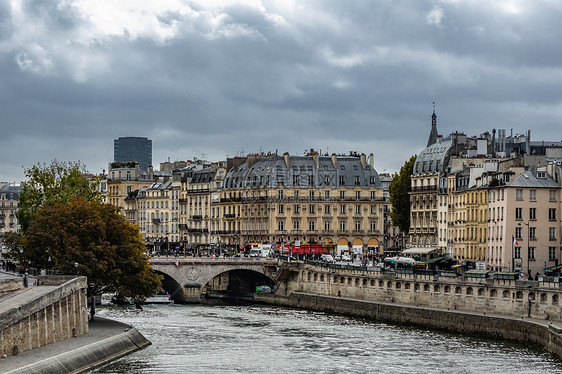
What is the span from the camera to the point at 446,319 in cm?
8688

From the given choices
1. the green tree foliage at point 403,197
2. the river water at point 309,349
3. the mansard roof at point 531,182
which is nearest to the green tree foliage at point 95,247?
the river water at point 309,349

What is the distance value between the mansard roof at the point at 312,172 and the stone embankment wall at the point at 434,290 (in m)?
36.1

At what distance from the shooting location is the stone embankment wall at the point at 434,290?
81375mm

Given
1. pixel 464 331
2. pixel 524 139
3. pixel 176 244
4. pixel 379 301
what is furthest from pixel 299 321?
pixel 176 244

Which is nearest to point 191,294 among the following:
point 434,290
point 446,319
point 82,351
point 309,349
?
point 434,290

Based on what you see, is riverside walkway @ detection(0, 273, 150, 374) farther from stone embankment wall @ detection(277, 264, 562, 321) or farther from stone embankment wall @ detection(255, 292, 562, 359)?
stone embankment wall @ detection(277, 264, 562, 321)

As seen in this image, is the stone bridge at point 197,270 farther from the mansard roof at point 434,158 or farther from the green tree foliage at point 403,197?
the green tree foliage at point 403,197

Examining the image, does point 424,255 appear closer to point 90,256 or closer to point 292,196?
point 292,196

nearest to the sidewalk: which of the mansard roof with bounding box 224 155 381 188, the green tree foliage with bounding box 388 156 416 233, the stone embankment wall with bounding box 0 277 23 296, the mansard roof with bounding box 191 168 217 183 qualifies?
the stone embankment wall with bounding box 0 277 23 296

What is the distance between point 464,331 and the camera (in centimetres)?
8425

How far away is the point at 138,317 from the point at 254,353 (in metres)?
24.9

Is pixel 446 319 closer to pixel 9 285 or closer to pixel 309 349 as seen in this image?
pixel 309 349

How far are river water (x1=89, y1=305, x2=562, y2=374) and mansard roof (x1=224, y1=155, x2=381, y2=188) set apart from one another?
5734 centimetres

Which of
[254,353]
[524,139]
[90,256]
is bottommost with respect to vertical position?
[254,353]
